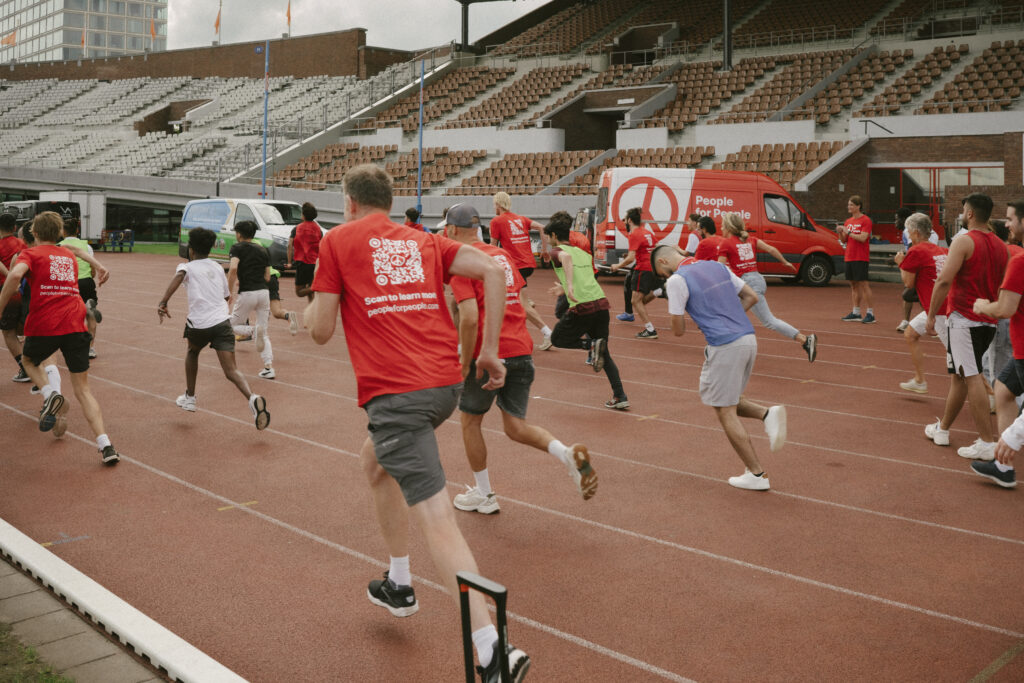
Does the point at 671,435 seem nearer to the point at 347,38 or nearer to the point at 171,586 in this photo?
the point at 171,586

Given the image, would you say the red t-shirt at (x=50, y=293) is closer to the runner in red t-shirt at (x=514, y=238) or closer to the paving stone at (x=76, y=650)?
the paving stone at (x=76, y=650)

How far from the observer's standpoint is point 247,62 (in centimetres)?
5638

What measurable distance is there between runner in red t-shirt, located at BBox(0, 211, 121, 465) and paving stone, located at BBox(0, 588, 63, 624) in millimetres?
2612

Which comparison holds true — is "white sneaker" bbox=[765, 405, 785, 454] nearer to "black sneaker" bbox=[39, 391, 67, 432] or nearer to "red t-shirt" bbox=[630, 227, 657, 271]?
"black sneaker" bbox=[39, 391, 67, 432]

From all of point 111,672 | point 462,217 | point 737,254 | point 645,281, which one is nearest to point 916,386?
point 737,254

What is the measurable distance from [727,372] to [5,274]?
22.0 feet

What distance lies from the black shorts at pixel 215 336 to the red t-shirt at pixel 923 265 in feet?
20.1

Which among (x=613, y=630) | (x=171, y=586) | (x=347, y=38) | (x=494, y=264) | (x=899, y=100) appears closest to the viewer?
(x=494, y=264)

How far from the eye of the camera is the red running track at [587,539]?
13.7 feet

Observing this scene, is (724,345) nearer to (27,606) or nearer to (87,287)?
(27,606)

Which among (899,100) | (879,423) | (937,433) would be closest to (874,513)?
(937,433)

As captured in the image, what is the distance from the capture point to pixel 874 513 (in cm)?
615

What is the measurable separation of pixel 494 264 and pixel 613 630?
1778 mm

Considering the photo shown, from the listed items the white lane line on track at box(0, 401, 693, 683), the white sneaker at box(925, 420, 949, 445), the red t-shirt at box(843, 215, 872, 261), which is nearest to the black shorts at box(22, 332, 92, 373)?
the white lane line on track at box(0, 401, 693, 683)
